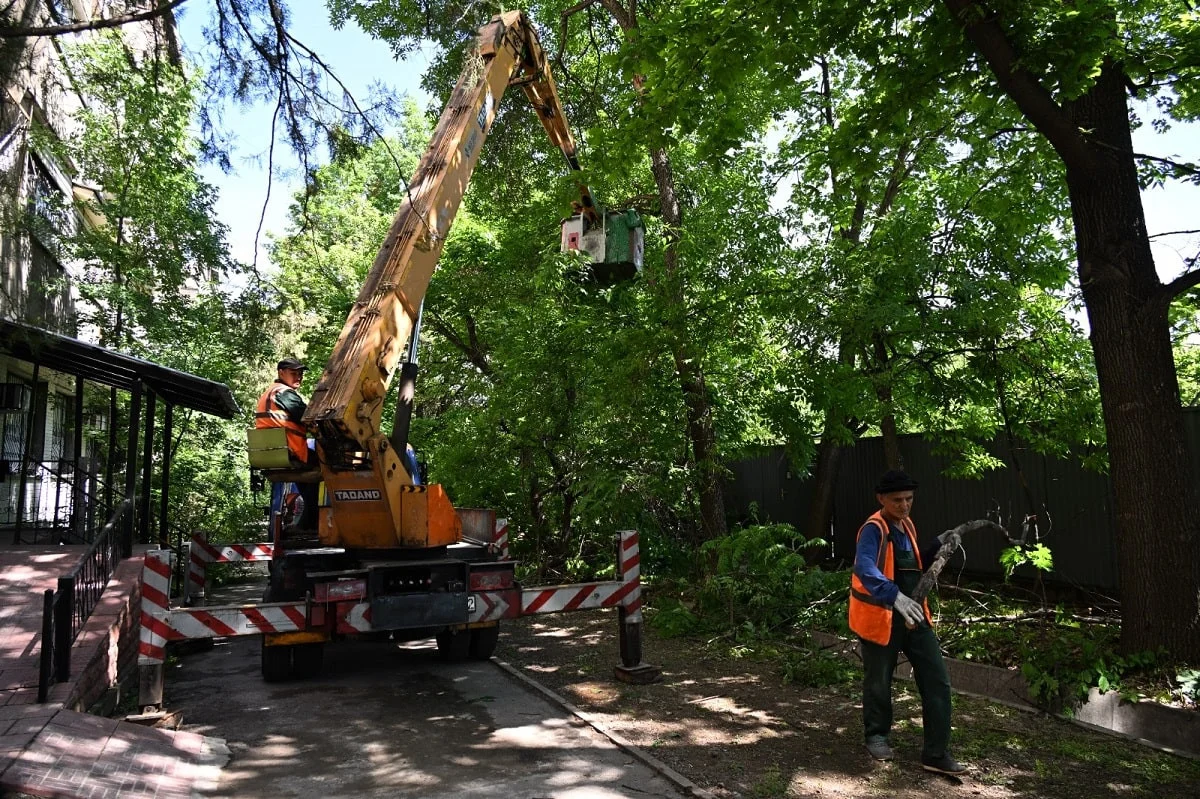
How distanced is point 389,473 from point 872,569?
4.08 meters

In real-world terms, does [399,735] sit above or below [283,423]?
below

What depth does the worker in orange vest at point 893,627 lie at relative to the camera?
5230 millimetres

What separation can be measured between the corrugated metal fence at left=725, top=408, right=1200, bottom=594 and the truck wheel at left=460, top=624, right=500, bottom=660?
574 cm

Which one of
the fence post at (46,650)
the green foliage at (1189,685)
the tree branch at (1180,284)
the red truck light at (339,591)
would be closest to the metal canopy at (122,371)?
the fence post at (46,650)

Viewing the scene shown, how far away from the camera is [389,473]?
730 centimetres

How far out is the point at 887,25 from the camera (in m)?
7.59

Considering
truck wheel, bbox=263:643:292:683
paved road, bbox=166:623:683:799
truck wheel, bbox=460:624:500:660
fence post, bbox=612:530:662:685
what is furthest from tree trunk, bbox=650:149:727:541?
truck wheel, bbox=263:643:292:683

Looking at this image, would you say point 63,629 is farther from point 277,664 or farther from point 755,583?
point 755,583

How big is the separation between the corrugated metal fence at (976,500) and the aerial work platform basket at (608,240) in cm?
436

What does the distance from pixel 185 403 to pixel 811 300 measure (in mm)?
9870

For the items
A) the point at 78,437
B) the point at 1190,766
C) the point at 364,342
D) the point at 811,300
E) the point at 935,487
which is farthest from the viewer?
the point at 935,487

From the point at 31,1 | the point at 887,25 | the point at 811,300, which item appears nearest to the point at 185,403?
the point at 31,1

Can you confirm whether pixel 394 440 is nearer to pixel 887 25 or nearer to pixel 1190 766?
pixel 887 25

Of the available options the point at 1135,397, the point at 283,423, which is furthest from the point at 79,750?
the point at 1135,397
